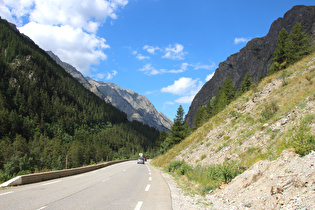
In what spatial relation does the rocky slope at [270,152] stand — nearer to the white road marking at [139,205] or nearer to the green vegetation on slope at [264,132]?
the green vegetation on slope at [264,132]

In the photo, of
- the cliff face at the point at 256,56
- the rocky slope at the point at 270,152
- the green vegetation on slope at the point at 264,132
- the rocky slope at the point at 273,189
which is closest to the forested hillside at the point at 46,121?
the cliff face at the point at 256,56

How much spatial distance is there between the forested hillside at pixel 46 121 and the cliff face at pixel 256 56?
70.1 meters

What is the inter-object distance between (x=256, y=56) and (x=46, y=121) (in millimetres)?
151495

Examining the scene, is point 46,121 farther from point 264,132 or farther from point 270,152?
point 270,152

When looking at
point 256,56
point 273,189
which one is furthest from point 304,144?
point 256,56

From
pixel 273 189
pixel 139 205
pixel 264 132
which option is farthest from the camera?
pixel 264 132

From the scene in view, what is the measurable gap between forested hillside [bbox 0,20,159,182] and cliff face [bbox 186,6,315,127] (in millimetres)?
70053

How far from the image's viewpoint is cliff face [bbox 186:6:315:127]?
248 feet

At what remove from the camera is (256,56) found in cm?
9844

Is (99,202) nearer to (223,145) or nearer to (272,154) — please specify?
(272,154)

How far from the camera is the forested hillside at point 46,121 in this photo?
91.7 m

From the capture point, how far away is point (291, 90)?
1480cm

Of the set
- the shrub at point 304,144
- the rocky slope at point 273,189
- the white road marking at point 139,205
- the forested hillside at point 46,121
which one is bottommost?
the white road marking at point 139,205

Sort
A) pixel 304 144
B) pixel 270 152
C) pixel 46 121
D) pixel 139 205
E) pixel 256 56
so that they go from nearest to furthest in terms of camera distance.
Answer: pixel 304 144, pixel 139 205, pixel 270 152, pixel 256 56, pixel 46 121
